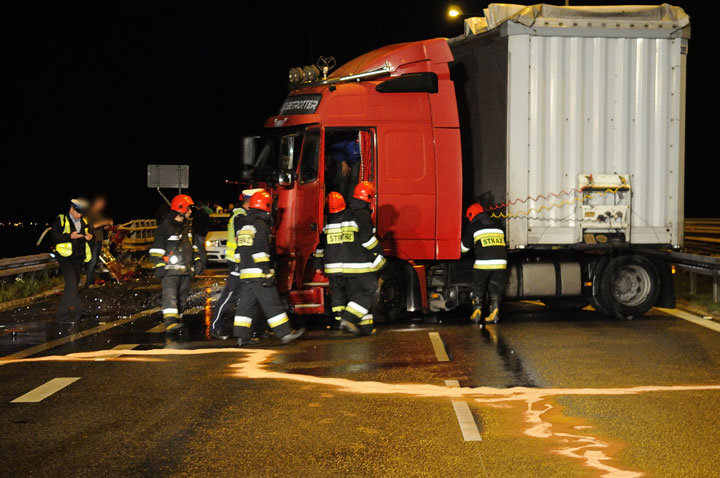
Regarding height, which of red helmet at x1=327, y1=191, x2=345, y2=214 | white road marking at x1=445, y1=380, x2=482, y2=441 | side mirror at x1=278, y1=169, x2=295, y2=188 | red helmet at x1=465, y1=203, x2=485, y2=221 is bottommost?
white road marking at x1=445, y1=380, x2=482, y2=441

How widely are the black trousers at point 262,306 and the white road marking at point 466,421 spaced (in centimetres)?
341

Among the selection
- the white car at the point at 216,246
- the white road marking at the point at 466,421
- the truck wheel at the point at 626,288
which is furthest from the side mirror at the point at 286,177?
the white car at the point at 216,246

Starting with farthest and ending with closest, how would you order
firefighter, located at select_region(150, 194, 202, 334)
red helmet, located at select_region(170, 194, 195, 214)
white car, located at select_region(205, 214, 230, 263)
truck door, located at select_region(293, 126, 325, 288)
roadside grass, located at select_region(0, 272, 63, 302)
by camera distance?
white car, located at select_region(205, 214, 230, 263)
roadside grass, located at select_region(0, 272, 63, 302)
red helmet, located at select_region(170, 194, 195, 214)
firefighter, located at select_region(150, 194, 202, 334)
truck door, located at select_region(293, 126, 325, 288)

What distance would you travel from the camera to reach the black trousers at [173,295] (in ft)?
36.7

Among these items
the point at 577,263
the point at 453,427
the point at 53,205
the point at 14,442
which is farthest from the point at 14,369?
the point at 53,205

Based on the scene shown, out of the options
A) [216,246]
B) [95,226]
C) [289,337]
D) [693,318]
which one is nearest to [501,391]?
[289,337]

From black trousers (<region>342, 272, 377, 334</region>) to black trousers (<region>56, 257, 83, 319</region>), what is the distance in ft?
13.9

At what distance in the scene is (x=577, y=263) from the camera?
11906mm

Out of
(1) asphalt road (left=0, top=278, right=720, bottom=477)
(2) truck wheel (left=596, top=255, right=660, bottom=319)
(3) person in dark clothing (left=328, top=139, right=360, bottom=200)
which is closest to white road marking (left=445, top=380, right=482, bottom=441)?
(1) asphalt road (left=0, top=278, right=720, bottom=477)

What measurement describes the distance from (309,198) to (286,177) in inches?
15.0

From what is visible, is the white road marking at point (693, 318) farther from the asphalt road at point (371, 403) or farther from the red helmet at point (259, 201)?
the red helmet at point (259, 201)

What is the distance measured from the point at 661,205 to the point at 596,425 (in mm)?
5953

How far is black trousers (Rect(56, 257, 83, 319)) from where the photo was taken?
12.3m

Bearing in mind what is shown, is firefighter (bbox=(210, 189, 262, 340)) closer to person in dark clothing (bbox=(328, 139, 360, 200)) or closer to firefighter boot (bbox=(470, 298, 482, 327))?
person in dark clothing (bbox=(328, 139, 360, 200))
